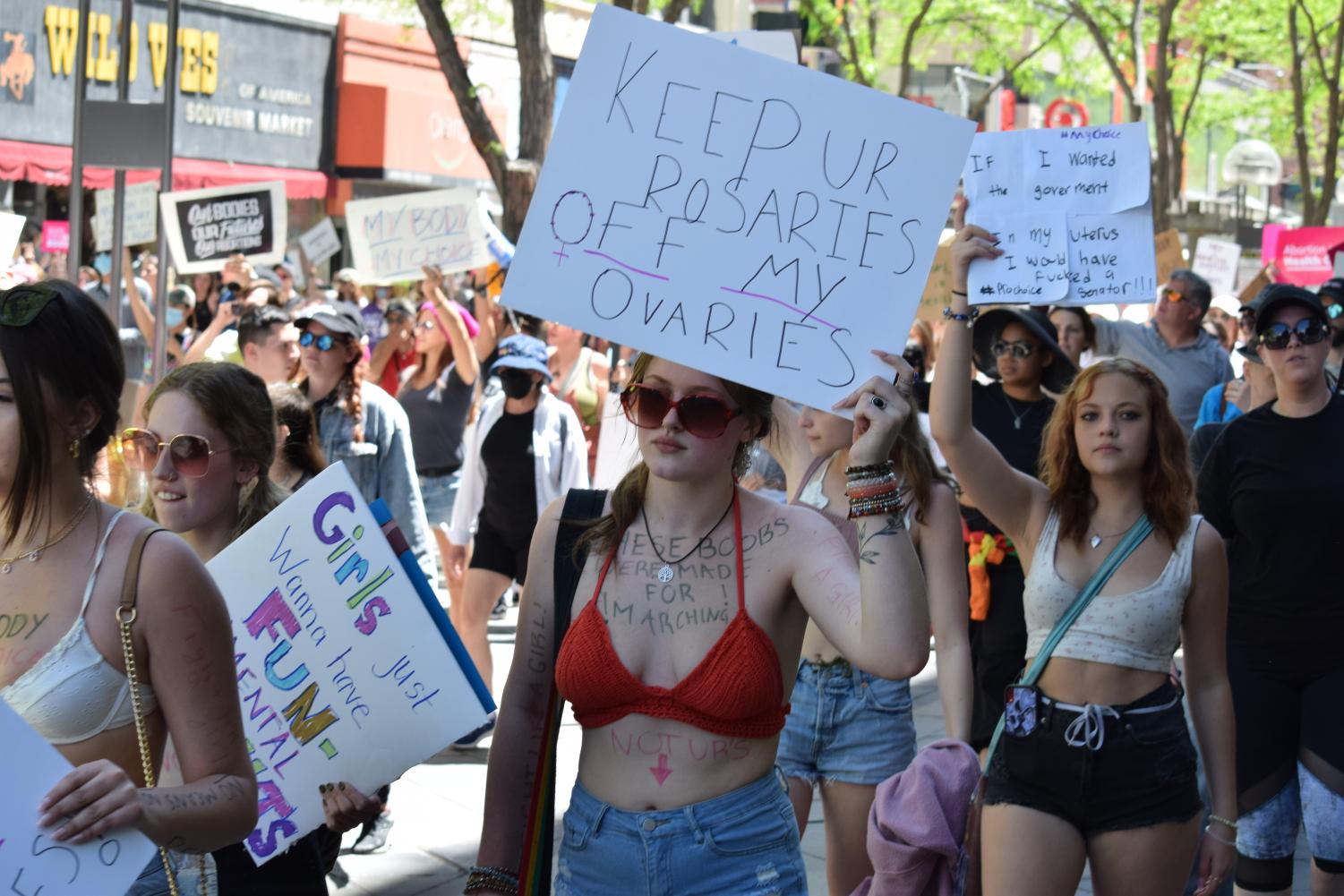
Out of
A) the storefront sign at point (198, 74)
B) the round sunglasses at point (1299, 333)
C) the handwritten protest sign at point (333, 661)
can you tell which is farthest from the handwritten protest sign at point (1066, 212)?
the storefront sign at point (198, 74)

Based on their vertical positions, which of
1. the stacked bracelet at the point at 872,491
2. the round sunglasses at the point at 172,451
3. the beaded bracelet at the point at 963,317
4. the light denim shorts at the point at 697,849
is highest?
the beaded bracelet at the point at 963,317

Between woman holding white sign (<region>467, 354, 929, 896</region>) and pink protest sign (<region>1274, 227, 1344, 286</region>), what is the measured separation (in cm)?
1487

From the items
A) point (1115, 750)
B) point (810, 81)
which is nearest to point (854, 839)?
point (1115, 750)

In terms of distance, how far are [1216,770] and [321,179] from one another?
22535mm

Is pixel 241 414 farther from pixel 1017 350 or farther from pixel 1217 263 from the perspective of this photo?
pixel 1217 263

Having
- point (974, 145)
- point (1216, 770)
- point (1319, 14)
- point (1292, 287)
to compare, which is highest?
point (1319, 14)

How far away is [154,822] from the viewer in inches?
90.1

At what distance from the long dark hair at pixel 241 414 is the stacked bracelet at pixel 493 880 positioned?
3.71 feet

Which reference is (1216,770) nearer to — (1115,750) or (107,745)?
(1115,750)

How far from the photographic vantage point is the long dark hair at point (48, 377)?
7.90 ft

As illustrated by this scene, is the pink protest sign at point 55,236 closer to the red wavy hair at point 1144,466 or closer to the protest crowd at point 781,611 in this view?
the protest crowd at point 781,611

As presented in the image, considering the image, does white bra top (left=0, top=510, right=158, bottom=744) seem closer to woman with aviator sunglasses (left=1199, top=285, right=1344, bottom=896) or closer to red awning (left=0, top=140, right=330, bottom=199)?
woman with aviator sunglasses (left=1199, top=285, right=1344, bottom=896)

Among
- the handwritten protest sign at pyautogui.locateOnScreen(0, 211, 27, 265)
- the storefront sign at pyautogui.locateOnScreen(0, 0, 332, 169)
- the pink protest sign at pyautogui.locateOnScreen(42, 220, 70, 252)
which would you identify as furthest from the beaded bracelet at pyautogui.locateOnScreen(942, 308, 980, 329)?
the storefront sign at pyautogui.locateOnScreen(0, 0, 332, 169)

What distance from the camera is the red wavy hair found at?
4289 millimetres
